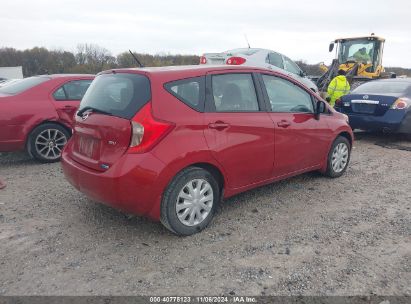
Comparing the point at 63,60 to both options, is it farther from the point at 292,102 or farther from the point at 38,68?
the point at 292,102

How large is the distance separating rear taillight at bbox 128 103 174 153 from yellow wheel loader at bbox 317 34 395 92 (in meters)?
13.2

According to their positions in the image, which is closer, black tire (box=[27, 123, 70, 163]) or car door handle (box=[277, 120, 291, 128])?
car door handle (box=[277, 120, 291, 128])

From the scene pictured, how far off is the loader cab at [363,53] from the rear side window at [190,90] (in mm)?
13506

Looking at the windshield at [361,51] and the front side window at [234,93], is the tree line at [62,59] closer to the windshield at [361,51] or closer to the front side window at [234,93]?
the windshield at [361,51]

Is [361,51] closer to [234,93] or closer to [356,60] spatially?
[356,60]

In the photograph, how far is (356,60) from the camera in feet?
52.9

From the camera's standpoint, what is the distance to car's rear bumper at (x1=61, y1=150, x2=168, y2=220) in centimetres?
327

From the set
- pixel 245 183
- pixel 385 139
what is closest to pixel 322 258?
pixel 245 183

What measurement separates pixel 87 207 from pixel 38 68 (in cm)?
5862

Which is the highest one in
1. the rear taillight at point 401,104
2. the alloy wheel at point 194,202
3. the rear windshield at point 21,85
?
the rear windshield at point 21,85

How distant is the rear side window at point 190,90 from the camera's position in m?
3.55

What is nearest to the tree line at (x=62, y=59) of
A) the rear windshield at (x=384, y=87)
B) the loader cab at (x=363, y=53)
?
the loader cab at (x=363, y=53)

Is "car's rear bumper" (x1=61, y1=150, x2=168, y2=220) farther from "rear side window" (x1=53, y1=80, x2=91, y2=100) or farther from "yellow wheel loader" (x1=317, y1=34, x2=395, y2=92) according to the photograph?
"yellow wheel loader" (x1=317, y1=34, x2=395, y2=92)

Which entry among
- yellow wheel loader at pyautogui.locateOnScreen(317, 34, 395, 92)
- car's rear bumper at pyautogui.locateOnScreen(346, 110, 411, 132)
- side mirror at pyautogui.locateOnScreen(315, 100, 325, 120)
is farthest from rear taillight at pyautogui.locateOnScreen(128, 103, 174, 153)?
yellow wheel loader at pyautogui.locateOnScreen(317, 34, 395, 92)
